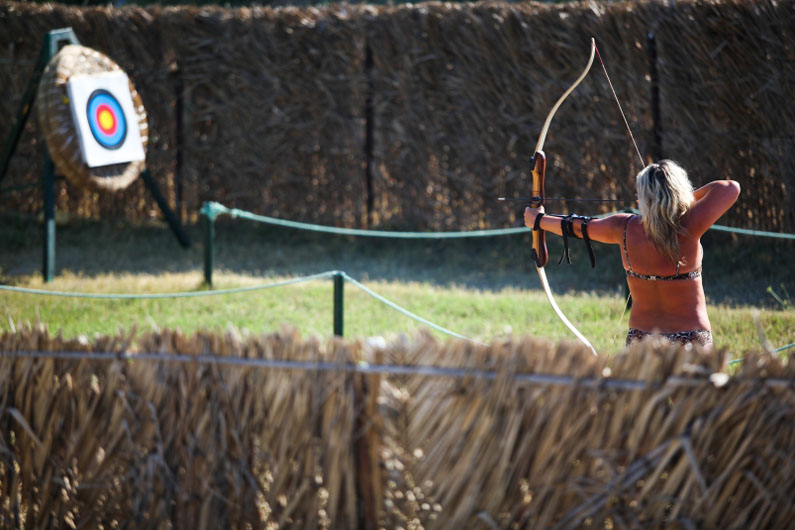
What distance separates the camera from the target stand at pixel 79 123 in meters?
8.05

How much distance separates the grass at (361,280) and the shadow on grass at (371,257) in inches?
0.7

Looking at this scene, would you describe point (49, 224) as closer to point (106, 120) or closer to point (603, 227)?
point (106, 120)

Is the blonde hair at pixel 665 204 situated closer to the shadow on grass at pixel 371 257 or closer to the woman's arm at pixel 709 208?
the woman's arm at pixel 709 208

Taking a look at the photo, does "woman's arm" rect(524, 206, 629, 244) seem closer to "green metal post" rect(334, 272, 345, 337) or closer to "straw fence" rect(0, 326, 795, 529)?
"green metal post" rect(334, 272, 345, 337)

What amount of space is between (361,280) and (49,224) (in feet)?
9.51

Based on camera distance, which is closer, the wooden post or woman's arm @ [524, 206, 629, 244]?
the wooden post

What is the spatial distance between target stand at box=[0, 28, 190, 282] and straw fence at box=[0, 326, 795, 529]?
5.37 m

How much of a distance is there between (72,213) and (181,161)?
4.77 ft

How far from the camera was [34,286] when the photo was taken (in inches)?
305

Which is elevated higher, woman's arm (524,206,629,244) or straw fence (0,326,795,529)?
woman's arm (524,206,629,244)

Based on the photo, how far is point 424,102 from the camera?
9.27m

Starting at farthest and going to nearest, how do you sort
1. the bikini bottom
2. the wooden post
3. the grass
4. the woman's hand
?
the grass
the woman's hand
the bikini bottom
the wooden post

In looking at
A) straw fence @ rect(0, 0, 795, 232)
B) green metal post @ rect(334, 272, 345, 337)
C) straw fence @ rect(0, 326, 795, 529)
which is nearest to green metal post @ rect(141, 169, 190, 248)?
straw fence @ rect(0, 0, 795, 232)

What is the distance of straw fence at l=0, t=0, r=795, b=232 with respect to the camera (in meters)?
8.19
